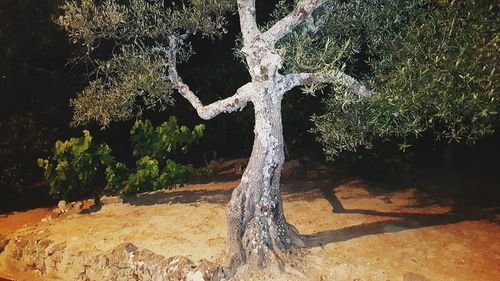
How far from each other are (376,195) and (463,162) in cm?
478

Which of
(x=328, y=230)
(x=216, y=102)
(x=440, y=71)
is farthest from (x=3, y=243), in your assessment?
(x=440, y=71)

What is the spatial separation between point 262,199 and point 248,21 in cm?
326

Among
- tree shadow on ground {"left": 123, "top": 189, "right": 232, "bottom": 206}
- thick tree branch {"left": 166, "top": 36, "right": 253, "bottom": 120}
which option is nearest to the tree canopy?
thick tree branch {"left": 166, "top": 36, "right": 253, "bottom": 120}

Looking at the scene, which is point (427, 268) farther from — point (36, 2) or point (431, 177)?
point (36, 2)

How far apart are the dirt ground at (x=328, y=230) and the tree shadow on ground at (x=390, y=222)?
2cm

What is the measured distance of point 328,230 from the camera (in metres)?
8.53

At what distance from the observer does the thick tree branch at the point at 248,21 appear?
7516mm

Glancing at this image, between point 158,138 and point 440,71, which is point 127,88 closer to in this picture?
point 158,138

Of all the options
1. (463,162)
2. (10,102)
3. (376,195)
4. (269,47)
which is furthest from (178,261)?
(463,162)

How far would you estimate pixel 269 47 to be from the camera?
7.36m

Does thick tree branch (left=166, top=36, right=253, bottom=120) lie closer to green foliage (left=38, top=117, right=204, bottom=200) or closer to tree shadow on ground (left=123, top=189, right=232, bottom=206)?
green foliage (left=38, top=117, right=204, bottom=200)

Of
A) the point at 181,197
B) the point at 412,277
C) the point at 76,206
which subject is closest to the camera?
the point at 412,277

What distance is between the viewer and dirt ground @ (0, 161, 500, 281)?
282 inches

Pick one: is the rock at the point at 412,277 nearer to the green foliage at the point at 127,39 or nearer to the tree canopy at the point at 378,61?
the tree canopy at the point at 378,61
